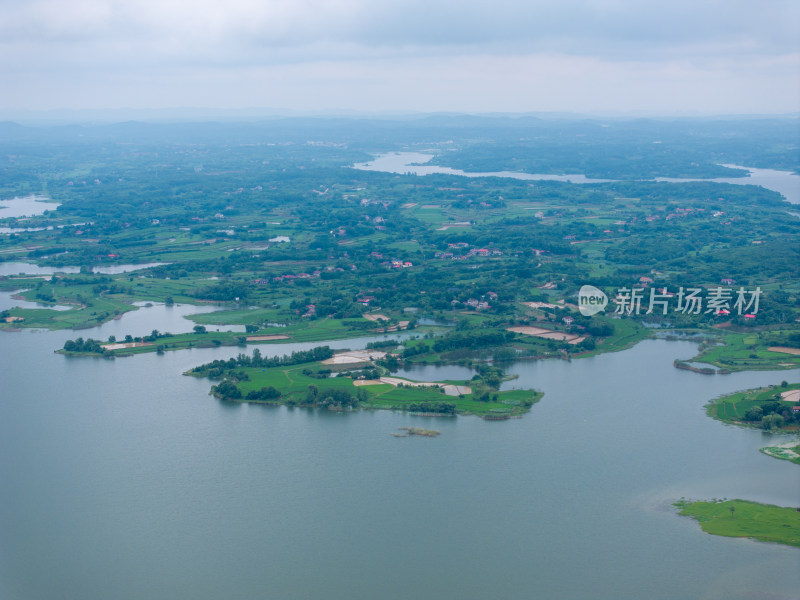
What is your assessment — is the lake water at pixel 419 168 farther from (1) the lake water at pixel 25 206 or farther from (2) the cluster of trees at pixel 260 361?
(2) the cluster of trees at pixel 260 361

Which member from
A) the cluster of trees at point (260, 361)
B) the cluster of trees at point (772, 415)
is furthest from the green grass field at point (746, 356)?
the cluster of trees at point (260, 361)

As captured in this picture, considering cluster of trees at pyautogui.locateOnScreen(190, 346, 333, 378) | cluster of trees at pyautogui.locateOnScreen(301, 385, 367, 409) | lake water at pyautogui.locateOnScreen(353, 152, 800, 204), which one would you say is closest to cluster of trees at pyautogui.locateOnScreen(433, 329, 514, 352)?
cluster of trees at pyautogui.locateOnScreen(190, 346, 333, 378)

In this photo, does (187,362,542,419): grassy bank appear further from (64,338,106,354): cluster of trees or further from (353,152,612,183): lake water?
(353,152,612,183): lake water

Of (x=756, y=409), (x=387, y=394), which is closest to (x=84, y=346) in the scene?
(x=387, y=394)

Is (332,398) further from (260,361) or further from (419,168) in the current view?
(419,168)

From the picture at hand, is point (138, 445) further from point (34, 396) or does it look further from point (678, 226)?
point (678, 226)

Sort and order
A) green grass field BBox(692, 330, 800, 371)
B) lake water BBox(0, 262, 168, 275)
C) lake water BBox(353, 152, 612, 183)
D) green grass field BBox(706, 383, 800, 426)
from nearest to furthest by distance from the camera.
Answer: green grass field BBox(706, 383, 800, 426)
green grass field BBox(692, 330, 800, 371)
lake water BBox(0, 262, 168, 275)
lake water BBox(353, 152, 612, 183)

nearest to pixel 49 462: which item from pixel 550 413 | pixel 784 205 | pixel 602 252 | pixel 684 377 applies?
pixel 550 413

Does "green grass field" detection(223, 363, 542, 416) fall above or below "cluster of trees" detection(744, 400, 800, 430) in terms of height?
below
